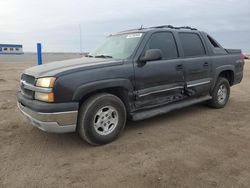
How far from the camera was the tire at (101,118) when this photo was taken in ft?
12.4

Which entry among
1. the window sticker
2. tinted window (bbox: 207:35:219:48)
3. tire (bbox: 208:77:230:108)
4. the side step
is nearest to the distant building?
tinted window (bbox: 207:35:219:48)

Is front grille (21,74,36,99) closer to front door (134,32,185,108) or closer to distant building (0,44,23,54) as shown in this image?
front door (134,32,185,108)

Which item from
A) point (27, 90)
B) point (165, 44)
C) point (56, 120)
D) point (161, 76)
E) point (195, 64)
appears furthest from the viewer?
point (195, 64)

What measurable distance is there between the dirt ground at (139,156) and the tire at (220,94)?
86 cm

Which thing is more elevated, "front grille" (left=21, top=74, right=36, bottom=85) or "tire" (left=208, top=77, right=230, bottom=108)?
"front grille" (left=21, top=74, right=36, bottom=85)

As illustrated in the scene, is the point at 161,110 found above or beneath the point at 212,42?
beneath

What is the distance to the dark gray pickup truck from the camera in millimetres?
3600

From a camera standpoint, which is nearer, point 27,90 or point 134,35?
point 27,90

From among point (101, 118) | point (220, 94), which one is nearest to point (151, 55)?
point (101, 118)

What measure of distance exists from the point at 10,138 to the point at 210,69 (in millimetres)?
4438

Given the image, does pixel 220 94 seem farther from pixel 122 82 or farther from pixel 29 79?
pixel 29 79

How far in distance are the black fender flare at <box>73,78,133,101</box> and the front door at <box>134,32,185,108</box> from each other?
23cm

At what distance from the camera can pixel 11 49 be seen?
130 feet

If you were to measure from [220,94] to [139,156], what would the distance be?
360 cm
